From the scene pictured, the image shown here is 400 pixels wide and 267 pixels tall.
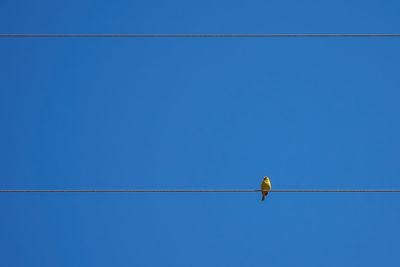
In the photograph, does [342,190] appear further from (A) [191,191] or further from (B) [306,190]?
(A) [191,191]

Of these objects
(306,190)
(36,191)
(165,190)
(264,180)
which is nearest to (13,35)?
(36,191)

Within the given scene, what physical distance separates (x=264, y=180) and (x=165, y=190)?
5849 mm

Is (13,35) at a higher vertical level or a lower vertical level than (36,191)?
higher

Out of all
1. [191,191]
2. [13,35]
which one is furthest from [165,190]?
[13,35]

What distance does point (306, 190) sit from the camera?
10789 mm

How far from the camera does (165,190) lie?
10789 millimetres

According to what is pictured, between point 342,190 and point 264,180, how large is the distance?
5.75 m

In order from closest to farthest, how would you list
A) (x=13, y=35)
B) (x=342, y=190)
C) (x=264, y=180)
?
(x=342, y=190), (x=13, y=35), (x=264, y=180)

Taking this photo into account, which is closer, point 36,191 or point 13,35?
point 36,191

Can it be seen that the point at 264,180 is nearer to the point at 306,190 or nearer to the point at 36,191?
the point at 306,190

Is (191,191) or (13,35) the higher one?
Result: (13,35)

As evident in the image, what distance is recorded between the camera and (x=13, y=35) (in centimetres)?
Result: 1152

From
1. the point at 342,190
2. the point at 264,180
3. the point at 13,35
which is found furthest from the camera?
the point at 264,180

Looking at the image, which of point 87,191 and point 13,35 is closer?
point 87,191
